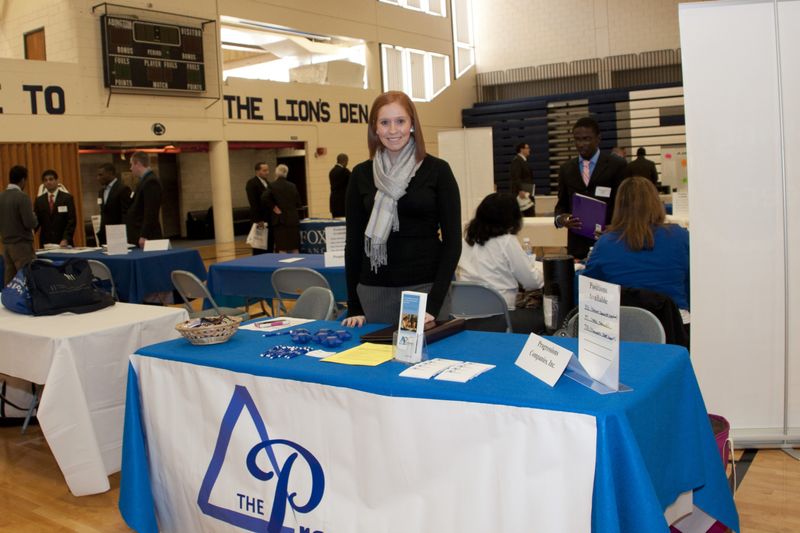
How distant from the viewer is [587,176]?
496 centimetres

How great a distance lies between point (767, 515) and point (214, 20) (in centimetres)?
1104

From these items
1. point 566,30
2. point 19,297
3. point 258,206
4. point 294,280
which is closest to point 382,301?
point 19,297

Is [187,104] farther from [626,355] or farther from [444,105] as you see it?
[626,355]

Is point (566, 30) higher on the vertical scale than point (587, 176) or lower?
higher

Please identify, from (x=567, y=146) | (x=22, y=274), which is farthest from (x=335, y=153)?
(x=22, y=274)

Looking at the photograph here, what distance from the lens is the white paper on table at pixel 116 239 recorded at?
6.27 meters

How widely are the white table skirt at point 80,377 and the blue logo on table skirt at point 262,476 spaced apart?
0.97 metres

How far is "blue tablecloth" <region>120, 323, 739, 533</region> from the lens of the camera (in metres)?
1.66

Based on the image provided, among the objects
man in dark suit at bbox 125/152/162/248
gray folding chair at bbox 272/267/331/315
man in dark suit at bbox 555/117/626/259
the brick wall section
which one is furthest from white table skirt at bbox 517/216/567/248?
the brick wall section

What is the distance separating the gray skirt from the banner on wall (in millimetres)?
619

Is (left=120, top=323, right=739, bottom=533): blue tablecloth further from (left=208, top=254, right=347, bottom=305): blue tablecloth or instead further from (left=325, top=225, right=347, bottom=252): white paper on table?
(left=325, top=225, right=347, bottom=252): white paper on table

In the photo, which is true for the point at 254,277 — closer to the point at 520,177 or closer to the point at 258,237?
the point at 258,237

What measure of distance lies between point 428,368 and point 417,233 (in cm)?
70

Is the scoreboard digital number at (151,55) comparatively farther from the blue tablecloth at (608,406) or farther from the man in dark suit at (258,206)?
the blue tablecloth at (608,406)
